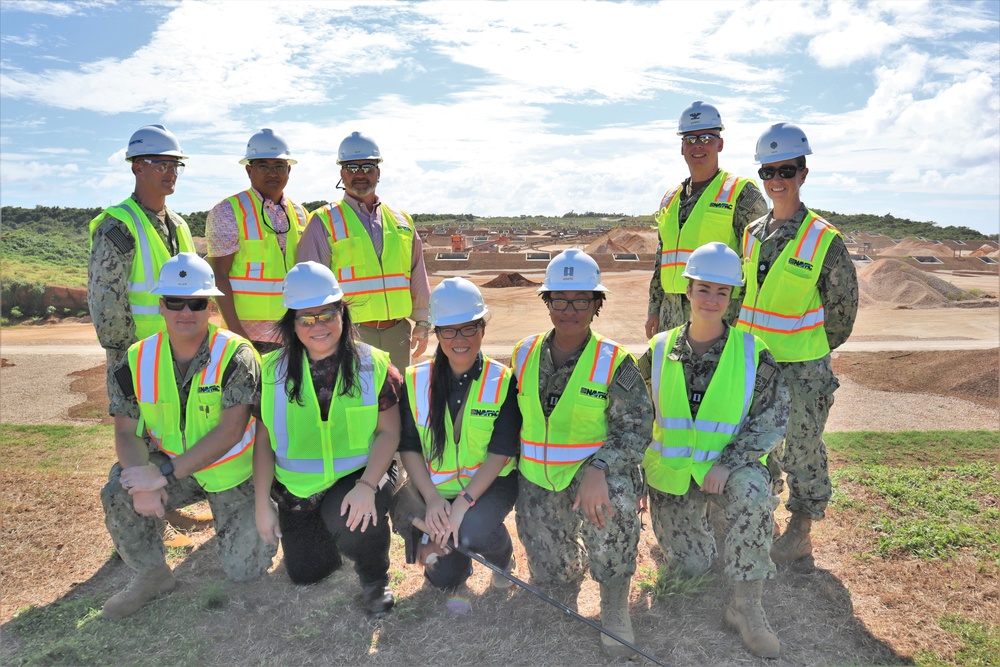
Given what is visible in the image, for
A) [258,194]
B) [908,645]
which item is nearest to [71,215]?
[258,194]

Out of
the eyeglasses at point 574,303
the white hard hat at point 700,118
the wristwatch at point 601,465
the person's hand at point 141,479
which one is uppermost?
the white hard hat at point 700,118

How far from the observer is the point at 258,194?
5266 mm

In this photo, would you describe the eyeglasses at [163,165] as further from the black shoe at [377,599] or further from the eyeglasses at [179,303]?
the black shoe at [377,599]

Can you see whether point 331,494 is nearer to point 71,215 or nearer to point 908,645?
point 908,645

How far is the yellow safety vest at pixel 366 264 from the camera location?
5.24 meters

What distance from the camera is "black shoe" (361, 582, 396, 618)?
3980 millimetres

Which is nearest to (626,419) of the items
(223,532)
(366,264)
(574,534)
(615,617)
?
(574,534)

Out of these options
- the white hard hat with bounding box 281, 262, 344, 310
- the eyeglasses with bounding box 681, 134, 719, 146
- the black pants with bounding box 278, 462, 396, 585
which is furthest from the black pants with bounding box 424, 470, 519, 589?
the eyeglasses with bounding box 681, 134, 719, 146

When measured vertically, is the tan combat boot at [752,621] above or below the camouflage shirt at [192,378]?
below

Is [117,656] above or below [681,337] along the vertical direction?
below

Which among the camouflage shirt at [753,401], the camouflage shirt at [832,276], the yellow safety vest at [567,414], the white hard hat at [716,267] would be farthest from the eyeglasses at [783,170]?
the yellow safety vest at [567,414]

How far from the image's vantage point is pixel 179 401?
163 inches

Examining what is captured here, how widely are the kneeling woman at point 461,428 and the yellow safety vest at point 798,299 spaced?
5.76 ft

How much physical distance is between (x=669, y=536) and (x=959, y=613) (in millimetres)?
1690
